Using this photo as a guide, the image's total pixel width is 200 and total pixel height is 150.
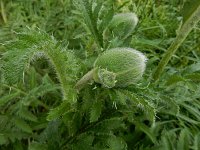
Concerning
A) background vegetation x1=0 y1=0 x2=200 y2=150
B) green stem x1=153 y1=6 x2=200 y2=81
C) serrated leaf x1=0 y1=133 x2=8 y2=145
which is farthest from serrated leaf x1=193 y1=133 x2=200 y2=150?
serrated leaf x1=0 y1=133 x2=8 y2=145

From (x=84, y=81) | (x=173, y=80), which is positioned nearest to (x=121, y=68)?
(x=84, y=81)

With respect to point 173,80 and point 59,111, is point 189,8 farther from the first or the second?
point 59,111

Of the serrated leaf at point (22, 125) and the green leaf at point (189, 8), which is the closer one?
the green leaf at point (189, 8)

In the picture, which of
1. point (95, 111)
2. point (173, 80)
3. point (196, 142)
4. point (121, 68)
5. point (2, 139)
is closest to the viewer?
point (121, 68)

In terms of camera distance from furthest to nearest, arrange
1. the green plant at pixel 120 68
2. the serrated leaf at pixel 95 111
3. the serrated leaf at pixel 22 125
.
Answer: the serrated leaf at pixel 22 125, the serrated leaf at pixel 95 111, the green plant at pixel 120 68

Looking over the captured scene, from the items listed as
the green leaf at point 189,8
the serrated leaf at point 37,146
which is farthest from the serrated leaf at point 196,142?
the serrated leaf at point 37,146

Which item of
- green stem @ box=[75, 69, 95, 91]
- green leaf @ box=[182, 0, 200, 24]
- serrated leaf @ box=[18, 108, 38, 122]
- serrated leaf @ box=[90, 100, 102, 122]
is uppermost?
green leaf @ box=[182, 0, 200, 24]

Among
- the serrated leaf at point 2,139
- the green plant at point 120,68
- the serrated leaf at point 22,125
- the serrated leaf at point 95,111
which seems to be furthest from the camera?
the serrated leaf at point 22,125

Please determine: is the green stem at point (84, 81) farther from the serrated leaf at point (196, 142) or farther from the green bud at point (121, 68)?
the serrated leaf at point (196, 142)

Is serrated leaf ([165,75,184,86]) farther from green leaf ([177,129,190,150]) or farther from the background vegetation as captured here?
green leaf ([177,129,190,150])
